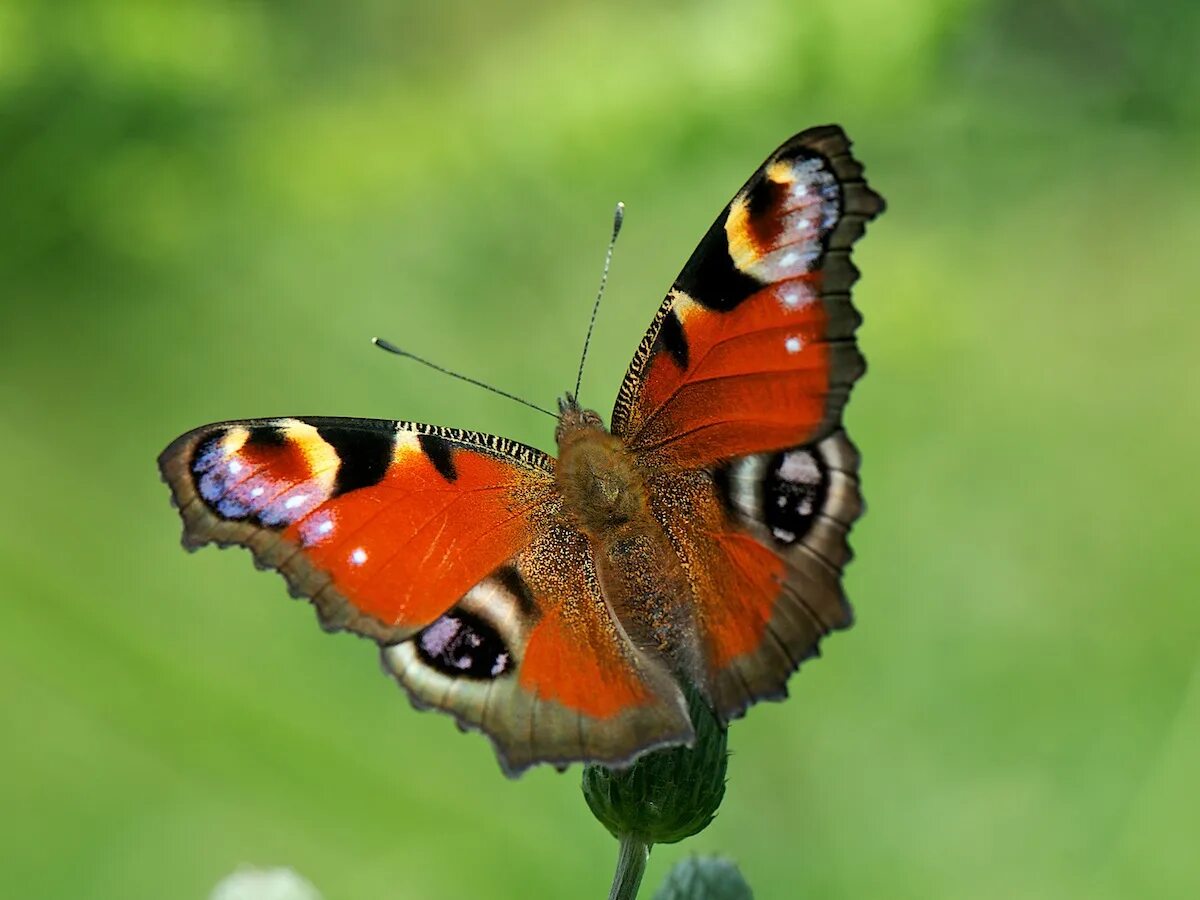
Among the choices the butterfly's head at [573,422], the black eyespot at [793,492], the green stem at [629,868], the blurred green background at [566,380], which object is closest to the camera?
the green stem at [629,868]

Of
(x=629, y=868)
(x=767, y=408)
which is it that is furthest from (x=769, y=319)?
(x=629, y=868)

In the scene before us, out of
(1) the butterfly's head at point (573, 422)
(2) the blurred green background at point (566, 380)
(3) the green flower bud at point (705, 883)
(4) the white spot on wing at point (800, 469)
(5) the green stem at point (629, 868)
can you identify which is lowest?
(5) the green stem at point (629, 868)

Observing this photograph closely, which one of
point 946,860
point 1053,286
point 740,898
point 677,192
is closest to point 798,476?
point 740,898

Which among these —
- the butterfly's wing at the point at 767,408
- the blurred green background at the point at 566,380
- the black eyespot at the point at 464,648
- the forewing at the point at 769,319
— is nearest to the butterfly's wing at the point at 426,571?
the black eyespot at the point at 464,648

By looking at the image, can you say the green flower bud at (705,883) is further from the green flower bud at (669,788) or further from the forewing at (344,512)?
the forewing at (344,512)

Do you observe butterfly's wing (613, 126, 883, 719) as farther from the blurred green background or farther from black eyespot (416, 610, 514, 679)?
the blurred green background

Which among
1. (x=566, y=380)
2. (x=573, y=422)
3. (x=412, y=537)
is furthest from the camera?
(x=566, y=380)

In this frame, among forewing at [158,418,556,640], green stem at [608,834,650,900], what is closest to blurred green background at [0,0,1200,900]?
green stem at [608,834,650,900]

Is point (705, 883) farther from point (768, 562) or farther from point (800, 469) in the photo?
→ point (800, 469)
